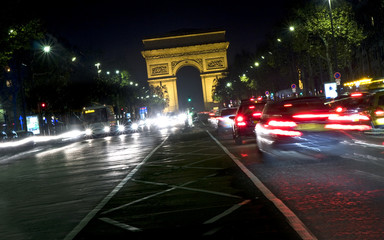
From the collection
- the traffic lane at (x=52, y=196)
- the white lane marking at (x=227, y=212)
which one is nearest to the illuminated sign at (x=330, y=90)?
the traffic lane at (x=52, y=196)

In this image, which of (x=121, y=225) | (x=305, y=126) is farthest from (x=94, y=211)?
(x=305, y=126)

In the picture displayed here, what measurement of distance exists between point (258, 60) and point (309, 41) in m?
29.0

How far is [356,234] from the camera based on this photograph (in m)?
5.62

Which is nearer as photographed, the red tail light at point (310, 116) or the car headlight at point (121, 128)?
the red tail light at point (310, 116)

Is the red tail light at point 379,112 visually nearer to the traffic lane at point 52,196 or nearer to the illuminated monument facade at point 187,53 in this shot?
the traffic lane at point 52,196

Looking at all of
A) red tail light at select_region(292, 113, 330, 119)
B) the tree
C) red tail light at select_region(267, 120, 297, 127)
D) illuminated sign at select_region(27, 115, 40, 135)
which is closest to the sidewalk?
red tail light at select_region(267, 120, 297, 127)

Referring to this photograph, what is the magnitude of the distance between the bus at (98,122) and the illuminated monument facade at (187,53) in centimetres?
7697

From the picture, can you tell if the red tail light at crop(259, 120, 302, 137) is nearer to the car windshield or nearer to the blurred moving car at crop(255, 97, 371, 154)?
the blurred moving car at crop(255, 97, 371, 154)

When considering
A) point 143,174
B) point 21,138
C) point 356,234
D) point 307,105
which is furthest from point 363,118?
point 21,138

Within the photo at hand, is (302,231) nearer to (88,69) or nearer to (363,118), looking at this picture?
(363,118)

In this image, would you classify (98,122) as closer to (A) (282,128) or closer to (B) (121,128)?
(B) (121,128)

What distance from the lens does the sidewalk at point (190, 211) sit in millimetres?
6078

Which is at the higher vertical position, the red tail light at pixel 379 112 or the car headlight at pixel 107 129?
the red tail light at pixel 379 112

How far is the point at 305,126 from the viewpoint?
12258mm
